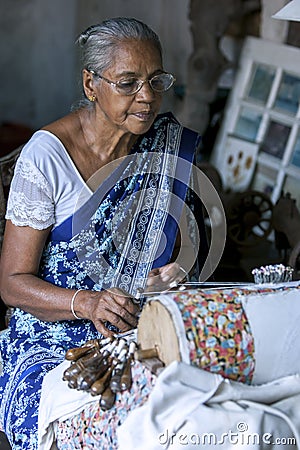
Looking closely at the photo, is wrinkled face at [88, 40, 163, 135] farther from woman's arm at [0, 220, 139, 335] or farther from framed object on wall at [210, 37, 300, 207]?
framed object on wall at [210, 37, 300, 207]

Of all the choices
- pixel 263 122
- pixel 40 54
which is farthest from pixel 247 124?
pixel 40 54

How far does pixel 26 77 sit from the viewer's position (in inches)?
244

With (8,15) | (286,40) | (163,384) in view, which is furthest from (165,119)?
(8,15)

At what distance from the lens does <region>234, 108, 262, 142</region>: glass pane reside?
4.38 m

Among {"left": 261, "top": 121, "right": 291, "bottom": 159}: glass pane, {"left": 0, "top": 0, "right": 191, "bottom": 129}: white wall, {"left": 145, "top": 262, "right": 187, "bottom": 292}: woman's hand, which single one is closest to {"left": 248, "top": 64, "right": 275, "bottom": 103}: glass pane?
{"left": 261, "top": 121, "right": 291, "bottom": 159}: glass pane

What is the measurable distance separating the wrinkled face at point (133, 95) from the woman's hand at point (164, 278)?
0.39 meters

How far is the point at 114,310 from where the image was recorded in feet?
6.40

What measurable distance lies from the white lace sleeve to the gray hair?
32 cm

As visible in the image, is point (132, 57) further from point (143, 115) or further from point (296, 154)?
point (296, 154)

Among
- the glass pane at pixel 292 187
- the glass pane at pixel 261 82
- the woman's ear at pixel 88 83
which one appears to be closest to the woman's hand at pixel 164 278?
the woman's ear at pixel 88 83

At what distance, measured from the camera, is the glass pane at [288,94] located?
408 centimetres

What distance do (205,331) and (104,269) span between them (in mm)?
704

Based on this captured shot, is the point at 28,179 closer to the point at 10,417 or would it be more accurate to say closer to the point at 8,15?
the point at 10,417

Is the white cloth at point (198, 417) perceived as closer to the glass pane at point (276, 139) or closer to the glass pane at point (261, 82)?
the glass pane at point (276, 139)
